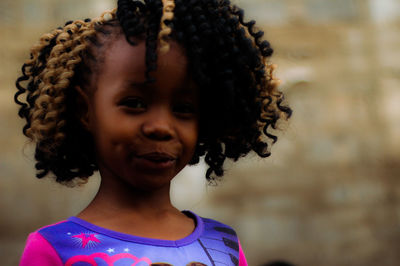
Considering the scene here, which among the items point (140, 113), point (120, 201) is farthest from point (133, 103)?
point (120, 201)

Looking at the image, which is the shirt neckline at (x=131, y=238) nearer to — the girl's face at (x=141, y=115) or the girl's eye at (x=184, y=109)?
the girl's face at (x=141, y=115)

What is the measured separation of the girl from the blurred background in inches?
103

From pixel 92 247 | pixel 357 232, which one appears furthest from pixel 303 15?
pixel 92 247

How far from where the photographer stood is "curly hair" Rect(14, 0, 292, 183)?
182 centimetres

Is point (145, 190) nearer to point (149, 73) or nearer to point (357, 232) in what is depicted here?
point (149, 73)

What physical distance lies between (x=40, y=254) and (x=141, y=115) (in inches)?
18.3

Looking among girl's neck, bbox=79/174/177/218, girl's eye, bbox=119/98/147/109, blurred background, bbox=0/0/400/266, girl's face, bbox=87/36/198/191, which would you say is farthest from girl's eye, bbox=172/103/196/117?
blurred background, bbox=0/0/400/266

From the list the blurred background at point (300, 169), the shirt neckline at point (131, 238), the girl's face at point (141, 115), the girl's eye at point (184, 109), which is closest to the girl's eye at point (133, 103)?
the girl's face at point (141, 115)

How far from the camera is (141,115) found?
1.72 m

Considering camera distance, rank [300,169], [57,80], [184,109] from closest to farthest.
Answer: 1. [184,109]
2. [57,80]
3. [300,169]

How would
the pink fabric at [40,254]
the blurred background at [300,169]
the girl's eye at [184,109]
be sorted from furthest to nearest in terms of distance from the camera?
the blurred background at [300,169] < the girl's eye at [184,109] < the pink fabric at [40,254]

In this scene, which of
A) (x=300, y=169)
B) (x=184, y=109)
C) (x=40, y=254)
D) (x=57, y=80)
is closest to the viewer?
(x=40, y=254)

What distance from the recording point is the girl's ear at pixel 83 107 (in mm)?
1875

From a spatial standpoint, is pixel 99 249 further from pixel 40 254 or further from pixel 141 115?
pixel 141 115
